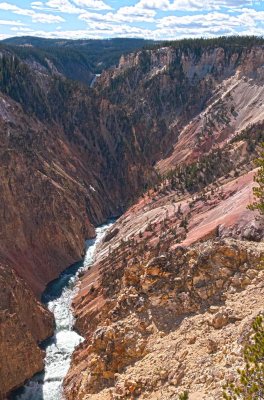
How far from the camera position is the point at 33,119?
99312 mm

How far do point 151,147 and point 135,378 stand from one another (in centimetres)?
9843

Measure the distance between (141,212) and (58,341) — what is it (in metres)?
29.8

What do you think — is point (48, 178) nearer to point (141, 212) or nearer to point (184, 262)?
point (141, 212)

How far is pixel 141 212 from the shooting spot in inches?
3000

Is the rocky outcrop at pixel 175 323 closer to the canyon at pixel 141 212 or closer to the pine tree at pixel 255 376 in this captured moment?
the canyon at pixel 141 212

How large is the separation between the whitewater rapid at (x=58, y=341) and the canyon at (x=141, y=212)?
111 centimetres

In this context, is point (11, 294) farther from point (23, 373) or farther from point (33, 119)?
point (33, 119)

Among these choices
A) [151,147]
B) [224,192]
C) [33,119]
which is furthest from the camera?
[151,147]

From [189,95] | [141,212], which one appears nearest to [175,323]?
[141,212]

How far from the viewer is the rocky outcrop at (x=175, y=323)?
74.6ft

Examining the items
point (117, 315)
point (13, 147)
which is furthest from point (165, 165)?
point (117, 315)

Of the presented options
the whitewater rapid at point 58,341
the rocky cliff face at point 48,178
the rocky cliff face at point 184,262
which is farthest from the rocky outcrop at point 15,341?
the rocky cliff face at point 184,262

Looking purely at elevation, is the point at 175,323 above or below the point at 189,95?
below

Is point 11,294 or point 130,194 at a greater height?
point 11,294
